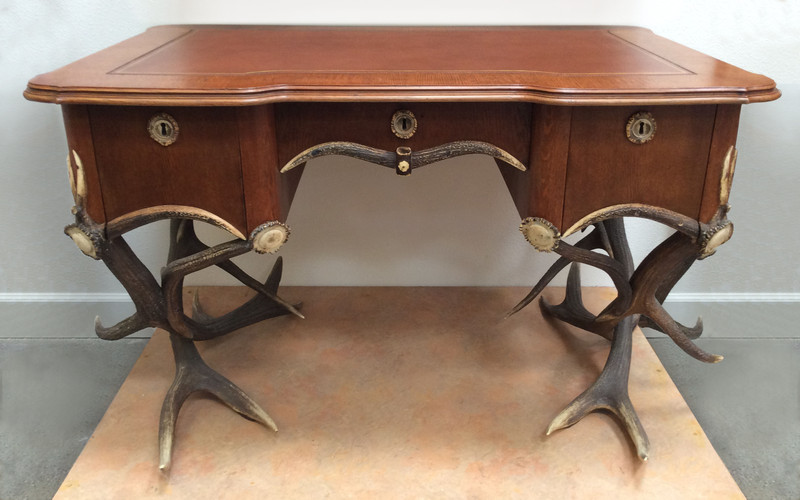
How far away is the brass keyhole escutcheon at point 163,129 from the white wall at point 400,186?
756mm

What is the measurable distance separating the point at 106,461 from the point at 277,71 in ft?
3.23

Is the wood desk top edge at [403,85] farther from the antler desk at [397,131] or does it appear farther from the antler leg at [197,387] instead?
the antler leg at [197,387]

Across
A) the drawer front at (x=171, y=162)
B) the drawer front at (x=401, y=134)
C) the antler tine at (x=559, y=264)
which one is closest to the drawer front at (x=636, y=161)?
the drawer front at (x=401, y=134)

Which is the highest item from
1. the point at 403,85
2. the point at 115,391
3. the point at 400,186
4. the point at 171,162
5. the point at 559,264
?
the point at 403,85

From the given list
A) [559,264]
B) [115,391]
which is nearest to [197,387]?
[115,391]

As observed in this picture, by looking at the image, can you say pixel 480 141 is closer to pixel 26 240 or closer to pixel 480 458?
pixel 480 458

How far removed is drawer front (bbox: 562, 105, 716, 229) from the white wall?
2.49 ft

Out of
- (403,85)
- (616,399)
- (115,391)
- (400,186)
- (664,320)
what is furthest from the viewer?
(400,186)

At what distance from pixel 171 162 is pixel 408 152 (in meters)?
0.45

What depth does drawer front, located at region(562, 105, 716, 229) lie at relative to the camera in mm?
1184

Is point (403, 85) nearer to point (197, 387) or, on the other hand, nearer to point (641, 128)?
point (641, 128)

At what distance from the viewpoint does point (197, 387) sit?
1.64 metres

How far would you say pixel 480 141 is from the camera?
4.12 feet

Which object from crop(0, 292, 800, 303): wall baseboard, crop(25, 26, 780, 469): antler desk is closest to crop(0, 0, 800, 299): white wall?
crop(0, 292, 800, 303): wall baseboard
